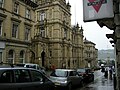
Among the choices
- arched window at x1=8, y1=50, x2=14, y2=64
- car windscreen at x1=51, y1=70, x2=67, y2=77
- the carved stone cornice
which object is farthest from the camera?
arched window at x1=8, y1=50, x2=14, y2=64

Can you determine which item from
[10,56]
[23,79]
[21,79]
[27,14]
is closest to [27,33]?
[27,14]

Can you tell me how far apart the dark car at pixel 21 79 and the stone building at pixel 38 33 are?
18334mm

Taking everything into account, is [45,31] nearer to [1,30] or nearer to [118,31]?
[1,30]

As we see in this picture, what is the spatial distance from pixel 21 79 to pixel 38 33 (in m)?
48.6

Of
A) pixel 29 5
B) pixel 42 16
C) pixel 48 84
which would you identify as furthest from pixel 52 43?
pixel 48 84

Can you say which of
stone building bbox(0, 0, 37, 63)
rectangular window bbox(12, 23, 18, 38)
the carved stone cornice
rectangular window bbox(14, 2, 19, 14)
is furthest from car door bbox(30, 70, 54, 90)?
rectangular window bbox(14, 2, 19, 14)

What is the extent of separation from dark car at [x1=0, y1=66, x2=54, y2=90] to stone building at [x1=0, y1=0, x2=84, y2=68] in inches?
722

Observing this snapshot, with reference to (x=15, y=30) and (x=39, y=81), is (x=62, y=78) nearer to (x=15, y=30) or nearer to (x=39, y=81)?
(x=39, y=81)

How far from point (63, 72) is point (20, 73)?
8163 mm

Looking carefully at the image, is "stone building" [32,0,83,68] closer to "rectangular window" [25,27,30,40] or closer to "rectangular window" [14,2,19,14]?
"rectangular window" [25,27,30,40]

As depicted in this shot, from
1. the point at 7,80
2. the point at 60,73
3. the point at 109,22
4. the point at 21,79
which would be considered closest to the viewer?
the point at 109,22

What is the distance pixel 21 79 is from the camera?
862 centimetres

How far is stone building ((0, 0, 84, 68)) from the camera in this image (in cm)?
2905

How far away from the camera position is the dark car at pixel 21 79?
793cm
